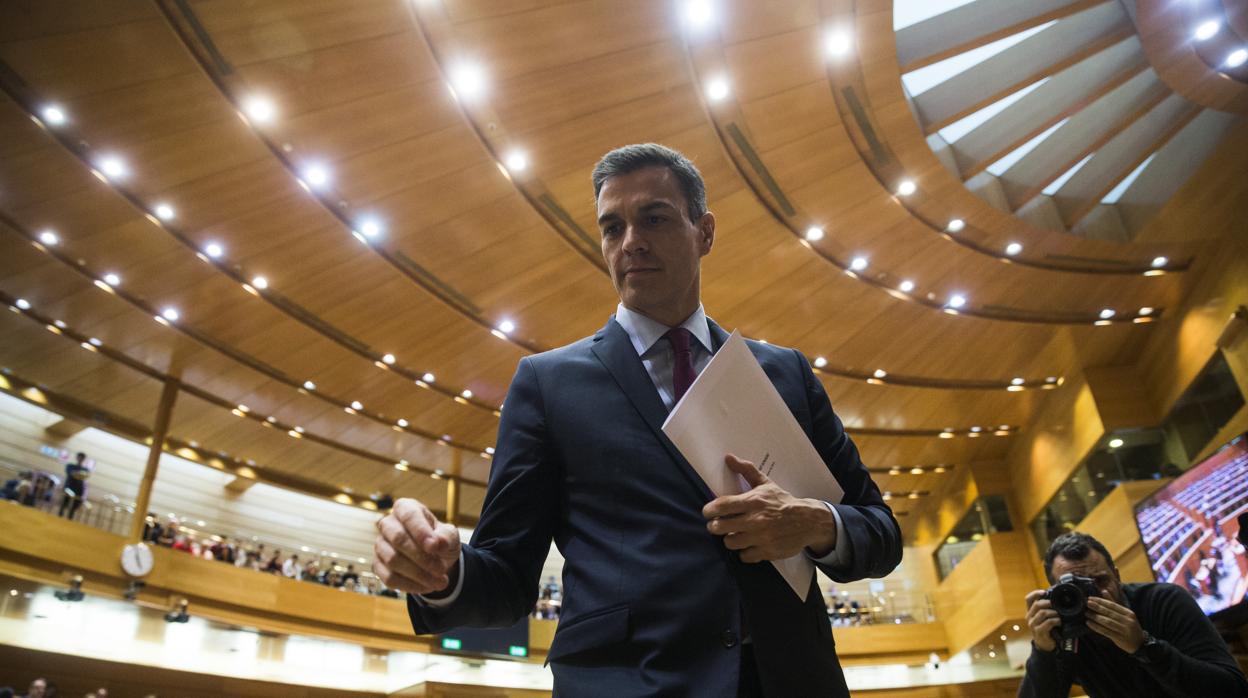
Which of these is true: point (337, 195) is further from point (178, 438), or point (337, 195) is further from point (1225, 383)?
point (1225, 383)

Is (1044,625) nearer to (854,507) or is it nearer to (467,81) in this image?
(854,507)

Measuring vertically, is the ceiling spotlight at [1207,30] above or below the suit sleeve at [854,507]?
above

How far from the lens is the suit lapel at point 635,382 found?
50.5 inches

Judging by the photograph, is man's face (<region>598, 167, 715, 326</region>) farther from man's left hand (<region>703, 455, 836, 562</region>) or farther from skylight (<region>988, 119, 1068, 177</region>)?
skylight (<region>988, 119, 1068, 177</region>)

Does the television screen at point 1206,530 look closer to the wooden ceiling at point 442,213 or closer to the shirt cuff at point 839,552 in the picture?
the wooden ceiling at point 442,213

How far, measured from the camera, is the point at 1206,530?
1055 centimetres

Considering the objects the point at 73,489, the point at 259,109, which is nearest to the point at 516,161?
the point at 259,109

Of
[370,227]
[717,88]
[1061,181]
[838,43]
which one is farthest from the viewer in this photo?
[1061,181]

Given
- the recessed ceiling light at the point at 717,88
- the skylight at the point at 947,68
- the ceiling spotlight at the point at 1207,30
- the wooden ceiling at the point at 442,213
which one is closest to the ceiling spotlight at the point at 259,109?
the wooden ceiling at the point at 442,213

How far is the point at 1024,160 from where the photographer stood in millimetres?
10844

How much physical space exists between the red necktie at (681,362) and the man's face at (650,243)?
0.21ft

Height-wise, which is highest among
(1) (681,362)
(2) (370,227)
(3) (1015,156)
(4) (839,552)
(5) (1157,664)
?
(3) (1015,156)

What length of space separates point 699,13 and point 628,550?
7.13 metres

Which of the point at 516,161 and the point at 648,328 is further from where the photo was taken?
the point at 516,161
